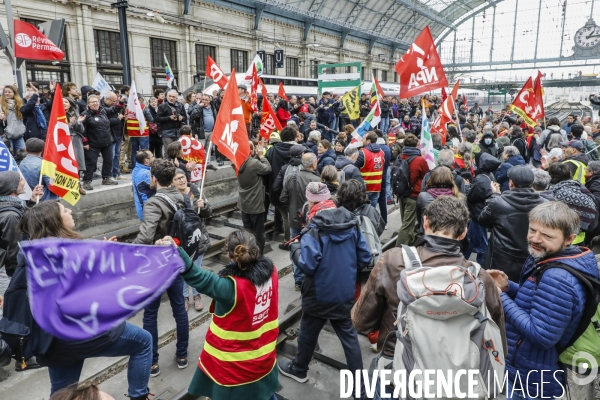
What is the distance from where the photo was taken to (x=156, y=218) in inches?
150

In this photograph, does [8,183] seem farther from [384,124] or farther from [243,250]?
[384,124]

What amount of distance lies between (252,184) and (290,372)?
3.29m

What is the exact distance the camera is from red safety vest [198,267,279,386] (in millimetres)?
2803

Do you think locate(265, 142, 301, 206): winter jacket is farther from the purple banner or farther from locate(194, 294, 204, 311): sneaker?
the purple banner

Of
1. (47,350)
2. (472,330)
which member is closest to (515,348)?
(472,330)

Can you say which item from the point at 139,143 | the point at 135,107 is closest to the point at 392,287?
the point at 135,107

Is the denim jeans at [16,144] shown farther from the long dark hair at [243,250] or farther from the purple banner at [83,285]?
the purple banner at [83,285]

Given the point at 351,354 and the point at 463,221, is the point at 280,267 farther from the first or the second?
the point at 463,221

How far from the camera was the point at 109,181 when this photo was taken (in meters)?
9.12

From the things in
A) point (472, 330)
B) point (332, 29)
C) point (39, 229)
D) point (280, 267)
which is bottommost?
point (280, 267)

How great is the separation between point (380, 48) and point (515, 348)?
48.5m

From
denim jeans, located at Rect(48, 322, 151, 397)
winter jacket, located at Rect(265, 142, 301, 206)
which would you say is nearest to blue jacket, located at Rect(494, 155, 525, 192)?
winter jacket, located at Rect(265, 142, 301, 206)

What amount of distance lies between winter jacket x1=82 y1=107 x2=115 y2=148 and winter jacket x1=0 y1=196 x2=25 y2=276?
4951 mm

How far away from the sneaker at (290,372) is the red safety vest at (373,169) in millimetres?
4054
